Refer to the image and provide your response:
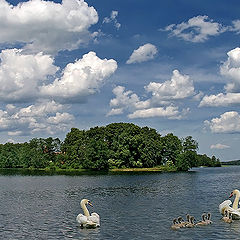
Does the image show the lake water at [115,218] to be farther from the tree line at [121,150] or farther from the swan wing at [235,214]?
the tree line at [121,150]

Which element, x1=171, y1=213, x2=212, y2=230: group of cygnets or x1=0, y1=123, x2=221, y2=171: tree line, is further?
x1=0, y1=123, x2=221, y2=171: tree line

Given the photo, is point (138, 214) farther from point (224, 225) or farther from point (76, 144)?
point (76, 144)

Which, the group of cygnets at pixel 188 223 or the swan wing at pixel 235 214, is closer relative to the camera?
the group of cygnets at pixel 188 223

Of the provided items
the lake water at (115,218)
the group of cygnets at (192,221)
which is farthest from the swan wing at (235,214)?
the lake water at (115,218)

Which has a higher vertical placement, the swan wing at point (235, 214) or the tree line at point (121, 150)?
the tree line at point (121, 150)

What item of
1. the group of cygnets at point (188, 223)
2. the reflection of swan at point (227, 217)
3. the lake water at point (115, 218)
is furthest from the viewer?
the reflection of swan at point (227, 217)

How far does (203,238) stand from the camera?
23.8 metres

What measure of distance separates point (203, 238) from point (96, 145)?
10859cm

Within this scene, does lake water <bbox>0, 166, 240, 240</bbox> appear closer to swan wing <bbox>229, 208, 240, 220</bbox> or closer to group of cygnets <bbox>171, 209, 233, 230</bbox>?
group of cygnets <bbox>171, 209, 233, 230</bbox>

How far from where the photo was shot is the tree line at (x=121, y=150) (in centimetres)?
13050

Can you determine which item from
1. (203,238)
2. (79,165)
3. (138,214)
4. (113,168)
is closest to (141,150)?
(113,168)

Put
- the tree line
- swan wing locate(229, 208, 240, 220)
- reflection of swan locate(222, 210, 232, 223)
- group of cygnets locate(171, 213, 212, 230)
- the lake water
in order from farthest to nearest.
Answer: the tree line < swan wing locate(229, 208, 240, 220) < reflection of swan locate(222, 210, 232, 223) < group of cygnets locate(171, 213, 212, 230) < the lake water

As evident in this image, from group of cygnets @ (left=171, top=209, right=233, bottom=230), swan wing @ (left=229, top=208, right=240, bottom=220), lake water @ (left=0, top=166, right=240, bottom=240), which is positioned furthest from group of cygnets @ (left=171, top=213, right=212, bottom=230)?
swan wing @ (left=229, top=208, right=240, bottom=220)

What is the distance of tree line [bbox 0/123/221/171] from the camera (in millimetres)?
130500
